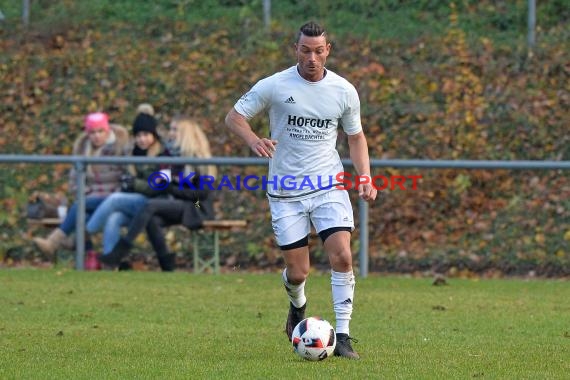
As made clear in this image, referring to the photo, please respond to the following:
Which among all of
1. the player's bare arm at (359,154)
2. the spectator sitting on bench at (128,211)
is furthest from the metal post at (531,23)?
the player's bare arm at (359,154)

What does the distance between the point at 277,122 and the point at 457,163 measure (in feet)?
22.1

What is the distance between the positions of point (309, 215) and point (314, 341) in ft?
3.74

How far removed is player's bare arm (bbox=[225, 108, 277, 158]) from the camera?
916 cm

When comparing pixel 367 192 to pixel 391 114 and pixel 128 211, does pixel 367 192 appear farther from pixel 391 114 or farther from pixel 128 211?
pixel 391 114

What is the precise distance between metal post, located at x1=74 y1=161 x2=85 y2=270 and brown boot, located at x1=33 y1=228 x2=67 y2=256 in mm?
274

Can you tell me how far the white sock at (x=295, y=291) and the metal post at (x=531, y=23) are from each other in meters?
11.8

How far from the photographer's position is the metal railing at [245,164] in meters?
15.9

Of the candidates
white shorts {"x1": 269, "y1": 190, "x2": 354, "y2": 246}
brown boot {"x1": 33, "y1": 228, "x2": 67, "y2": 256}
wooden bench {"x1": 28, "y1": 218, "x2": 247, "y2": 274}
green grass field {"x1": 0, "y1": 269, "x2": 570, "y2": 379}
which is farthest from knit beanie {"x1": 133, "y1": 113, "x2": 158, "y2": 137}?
white shorts {"x1": 269, "y1": 190, "x2": 354, "y2": 246}

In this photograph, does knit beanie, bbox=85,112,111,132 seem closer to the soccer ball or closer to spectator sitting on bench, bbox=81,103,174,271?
spectator sitting on bench, bbox=81,103,174,271

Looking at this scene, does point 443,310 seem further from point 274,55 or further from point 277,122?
point 274,55

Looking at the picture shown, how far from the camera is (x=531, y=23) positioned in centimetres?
2097

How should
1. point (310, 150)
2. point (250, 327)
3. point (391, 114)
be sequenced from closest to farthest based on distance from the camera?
point (310, 150), point (250, 327), point (391, 114)

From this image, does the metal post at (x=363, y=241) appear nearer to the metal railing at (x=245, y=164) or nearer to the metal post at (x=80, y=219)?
the metal railing at (x=245, y=164)

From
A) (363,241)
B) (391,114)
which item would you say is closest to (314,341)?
(363,241)
